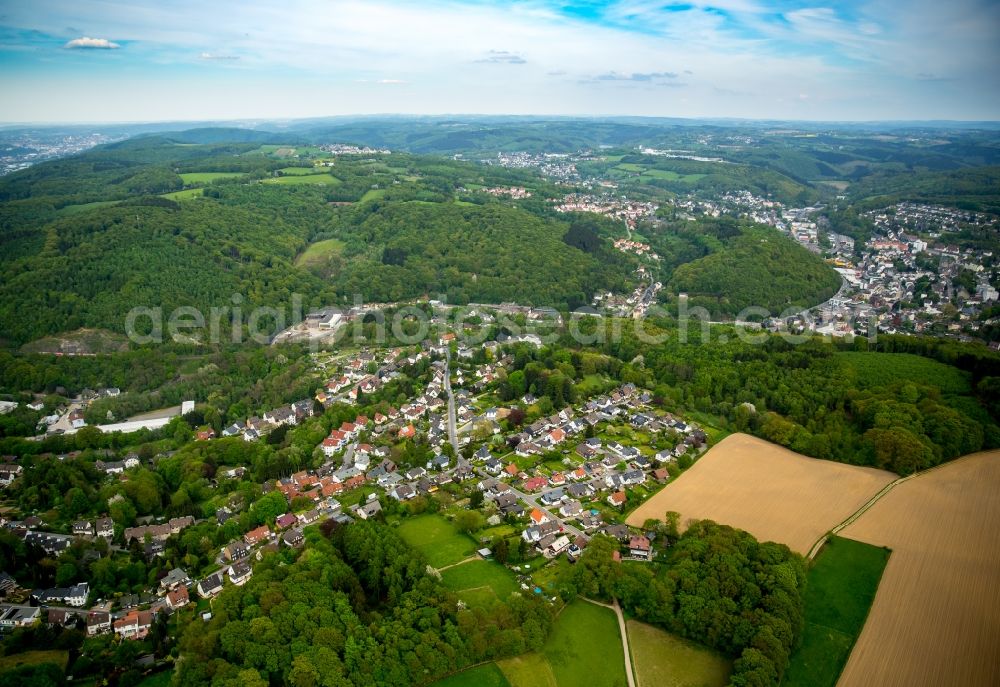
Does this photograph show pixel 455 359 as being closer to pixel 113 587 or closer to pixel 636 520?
pixel 636 520

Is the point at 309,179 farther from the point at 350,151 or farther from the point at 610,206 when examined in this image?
the point at 610,206

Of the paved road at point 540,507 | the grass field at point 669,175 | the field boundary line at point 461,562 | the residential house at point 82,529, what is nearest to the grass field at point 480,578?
the field boundary line at point 461,562

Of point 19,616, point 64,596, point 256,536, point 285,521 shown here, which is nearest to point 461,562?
point 285,521

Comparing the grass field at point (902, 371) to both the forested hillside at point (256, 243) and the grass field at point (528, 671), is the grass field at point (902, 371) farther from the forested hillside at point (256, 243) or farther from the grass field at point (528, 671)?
the grass field at point (528, 671)

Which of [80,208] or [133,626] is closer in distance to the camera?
[133,626]

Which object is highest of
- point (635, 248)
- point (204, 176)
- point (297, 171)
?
point (297, 171)
